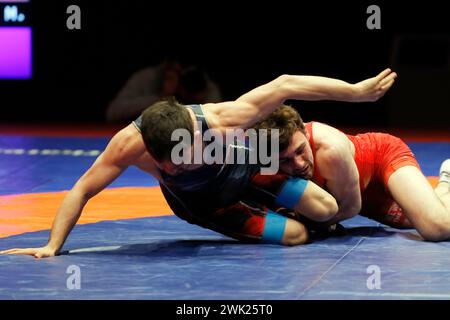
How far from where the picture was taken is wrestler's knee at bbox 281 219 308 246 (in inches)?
179

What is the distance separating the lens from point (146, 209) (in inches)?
226

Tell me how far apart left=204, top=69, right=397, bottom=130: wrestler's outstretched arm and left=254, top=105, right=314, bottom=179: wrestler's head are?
18 centimetres

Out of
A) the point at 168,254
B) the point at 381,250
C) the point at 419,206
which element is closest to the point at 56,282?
the point at 168,254

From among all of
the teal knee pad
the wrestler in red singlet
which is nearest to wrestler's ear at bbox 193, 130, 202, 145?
the teal knee pad

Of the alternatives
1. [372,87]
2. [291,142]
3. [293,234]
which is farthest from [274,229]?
→ [372,87]

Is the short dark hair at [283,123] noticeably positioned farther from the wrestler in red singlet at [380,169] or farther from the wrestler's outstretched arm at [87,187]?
the wrestler's outstretched arm at [87,187]

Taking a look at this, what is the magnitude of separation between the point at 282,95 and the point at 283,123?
22 cm

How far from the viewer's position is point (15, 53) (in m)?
11.4

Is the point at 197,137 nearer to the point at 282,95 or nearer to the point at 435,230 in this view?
the point at 282,95

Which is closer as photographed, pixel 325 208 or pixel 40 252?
pixel 40 252

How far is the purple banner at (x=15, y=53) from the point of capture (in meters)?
11.2

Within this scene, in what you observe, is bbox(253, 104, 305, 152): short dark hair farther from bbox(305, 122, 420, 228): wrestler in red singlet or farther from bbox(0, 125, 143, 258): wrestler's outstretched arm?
bbox(0, 125, 143, 258): wrestler's outstretched arm

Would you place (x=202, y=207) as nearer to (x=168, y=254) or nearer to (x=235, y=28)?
(x=168, y=254)

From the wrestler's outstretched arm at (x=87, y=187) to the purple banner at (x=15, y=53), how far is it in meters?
7.34
